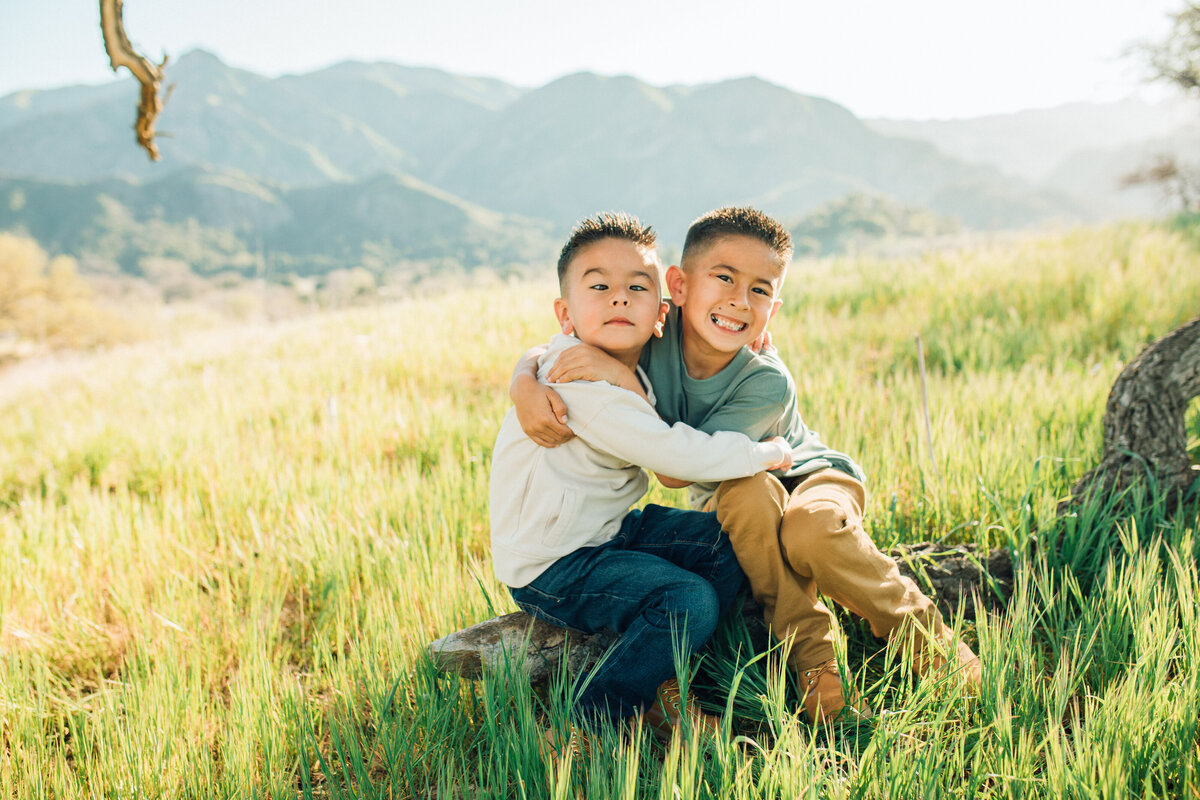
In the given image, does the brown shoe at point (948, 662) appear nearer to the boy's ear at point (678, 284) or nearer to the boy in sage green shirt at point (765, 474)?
the boy in sage green shirt at point (765, 474)

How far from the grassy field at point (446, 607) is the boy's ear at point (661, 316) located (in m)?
0.92

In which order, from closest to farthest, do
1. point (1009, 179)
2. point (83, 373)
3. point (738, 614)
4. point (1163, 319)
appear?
point (738, 614), point (1163, 319), point (83, 373), point (1009, 179)

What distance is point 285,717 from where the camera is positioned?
5.33 feet

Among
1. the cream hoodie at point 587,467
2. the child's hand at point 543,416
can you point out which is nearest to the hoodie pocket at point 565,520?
the cream hoodie at point 587,467

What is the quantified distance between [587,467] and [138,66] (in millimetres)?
1901

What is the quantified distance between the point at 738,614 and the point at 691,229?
1.08 meters

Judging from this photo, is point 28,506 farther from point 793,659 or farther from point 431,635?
point 793,659

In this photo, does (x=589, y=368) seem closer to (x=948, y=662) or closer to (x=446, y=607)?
(x=446, y=607)

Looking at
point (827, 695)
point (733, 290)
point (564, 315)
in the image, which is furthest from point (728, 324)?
point (827, 695)

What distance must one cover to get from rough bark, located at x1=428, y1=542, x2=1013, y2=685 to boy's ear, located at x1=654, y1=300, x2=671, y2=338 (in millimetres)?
832

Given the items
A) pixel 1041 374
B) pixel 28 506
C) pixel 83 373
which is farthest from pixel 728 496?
pixel 83 373

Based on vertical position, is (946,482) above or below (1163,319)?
below

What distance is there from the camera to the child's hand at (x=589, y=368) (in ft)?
5.64

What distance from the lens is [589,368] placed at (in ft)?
5.65
